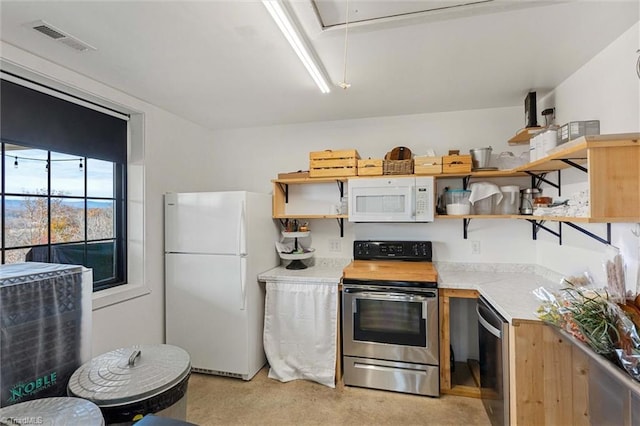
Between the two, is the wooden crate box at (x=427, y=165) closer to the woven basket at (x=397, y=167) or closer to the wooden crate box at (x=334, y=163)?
the woven basket at (x=397, y=167)

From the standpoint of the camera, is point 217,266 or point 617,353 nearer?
point 617,353

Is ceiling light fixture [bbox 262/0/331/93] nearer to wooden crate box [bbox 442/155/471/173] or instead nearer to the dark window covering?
wooden crate box [bbox 442/155/471/173]

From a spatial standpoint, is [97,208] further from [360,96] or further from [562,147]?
[562,147]

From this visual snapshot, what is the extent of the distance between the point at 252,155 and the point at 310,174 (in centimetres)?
90

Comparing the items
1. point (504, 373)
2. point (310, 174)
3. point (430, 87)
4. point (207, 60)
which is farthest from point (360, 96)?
point (504, 373)

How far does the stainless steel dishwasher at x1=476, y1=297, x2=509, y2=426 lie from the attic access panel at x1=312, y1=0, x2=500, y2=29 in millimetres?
1685

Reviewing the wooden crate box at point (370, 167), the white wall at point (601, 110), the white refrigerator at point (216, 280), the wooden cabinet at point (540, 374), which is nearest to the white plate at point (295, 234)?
the white refrigerator at point (216, 280)

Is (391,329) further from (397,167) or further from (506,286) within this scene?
(397,167)

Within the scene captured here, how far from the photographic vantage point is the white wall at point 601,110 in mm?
1607

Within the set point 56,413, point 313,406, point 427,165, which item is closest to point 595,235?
point 427,165

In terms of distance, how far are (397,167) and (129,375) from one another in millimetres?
2439

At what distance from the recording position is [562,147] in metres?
1.70

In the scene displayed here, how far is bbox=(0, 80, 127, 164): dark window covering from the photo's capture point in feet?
6.19

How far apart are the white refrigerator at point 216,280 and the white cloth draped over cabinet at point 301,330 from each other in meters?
0.17
